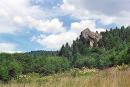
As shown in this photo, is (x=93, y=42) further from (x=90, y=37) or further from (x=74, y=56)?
(x=74, y=56)

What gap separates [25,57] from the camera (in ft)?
496

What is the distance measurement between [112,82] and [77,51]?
165320 mm

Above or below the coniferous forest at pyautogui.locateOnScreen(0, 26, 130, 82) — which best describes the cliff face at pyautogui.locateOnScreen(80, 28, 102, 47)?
above

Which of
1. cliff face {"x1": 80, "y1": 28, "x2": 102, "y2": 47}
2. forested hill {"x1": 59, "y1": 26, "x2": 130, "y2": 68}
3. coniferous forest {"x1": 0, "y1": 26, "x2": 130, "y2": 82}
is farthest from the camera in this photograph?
cliff face {"x1": 80, "y1": 28, "x2": 102, "y2": 47}

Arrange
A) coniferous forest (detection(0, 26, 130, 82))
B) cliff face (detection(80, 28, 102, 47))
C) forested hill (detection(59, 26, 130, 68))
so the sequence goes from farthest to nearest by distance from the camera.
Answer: cliff face (detection(80, 28, 102, 47)) < forested hill (detection(59, 26, 130, 68)) < coniferous forest (detection(0, 26, 130, 82))

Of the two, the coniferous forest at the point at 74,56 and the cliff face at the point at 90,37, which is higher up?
the cliff face at the point at 90,37

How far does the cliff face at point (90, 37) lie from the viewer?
17888cm

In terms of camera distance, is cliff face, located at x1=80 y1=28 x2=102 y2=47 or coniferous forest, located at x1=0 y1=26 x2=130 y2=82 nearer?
coniferous forest, located at x1=0 y1=26 x2=130 y2=82

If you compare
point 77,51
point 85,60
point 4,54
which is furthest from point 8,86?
point 77,51

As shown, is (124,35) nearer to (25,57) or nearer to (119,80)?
(25,57)

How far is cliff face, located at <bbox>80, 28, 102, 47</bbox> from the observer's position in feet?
587

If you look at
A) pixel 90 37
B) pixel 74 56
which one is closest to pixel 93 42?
pixel 90 37

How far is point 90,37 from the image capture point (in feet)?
605

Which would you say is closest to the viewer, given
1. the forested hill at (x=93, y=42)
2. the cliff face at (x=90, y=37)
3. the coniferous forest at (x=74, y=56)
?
the coniferous forest at (x=74, y=56)
